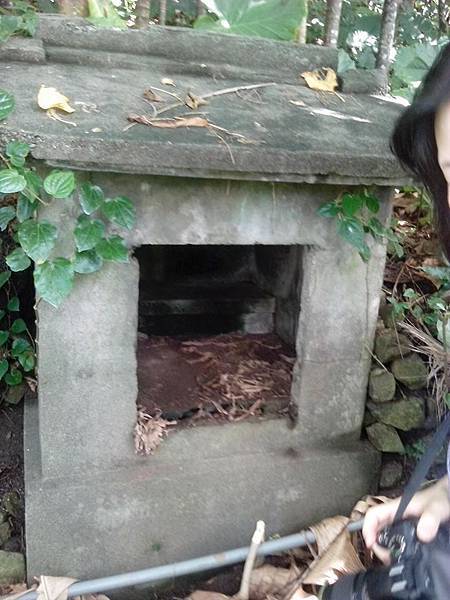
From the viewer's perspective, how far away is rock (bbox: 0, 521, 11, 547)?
254 cm

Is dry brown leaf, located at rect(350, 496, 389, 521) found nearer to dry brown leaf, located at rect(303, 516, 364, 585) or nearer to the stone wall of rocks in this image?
dry brown leaf, located at rect(303, 516, 364, 585)

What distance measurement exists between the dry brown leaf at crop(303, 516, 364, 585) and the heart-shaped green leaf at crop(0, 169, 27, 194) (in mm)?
1594

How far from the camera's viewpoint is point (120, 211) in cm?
197

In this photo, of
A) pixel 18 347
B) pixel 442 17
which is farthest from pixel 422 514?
pixel 442 17

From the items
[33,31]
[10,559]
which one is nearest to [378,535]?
[10,559]

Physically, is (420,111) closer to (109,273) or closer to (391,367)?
(109,273)

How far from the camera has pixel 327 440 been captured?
2604mm

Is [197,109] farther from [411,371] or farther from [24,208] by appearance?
[411,371]

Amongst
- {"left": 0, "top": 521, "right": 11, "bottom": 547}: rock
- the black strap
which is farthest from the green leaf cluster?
the black strap

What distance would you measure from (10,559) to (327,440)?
1.34 m

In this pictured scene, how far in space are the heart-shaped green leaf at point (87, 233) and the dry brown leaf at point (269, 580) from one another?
1.46 m

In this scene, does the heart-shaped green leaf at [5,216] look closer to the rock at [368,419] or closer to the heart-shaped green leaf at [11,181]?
the heart-shaped green leaf at [11,181]

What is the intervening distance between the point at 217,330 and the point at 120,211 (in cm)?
137

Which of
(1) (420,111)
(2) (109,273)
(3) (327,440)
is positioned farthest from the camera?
(3) (327,440)
